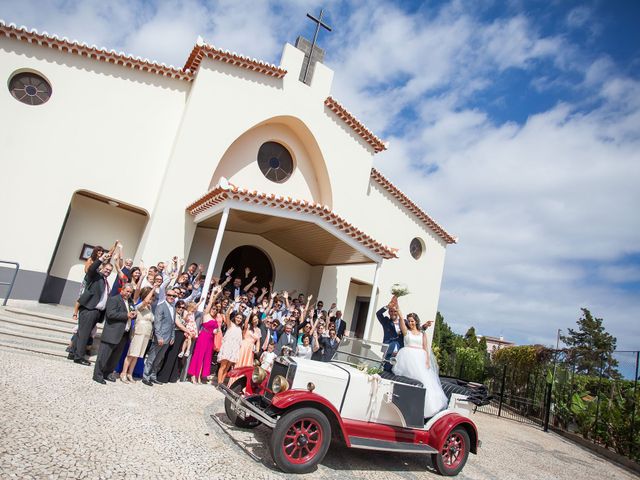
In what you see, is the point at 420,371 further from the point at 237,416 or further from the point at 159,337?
the point at 159,337

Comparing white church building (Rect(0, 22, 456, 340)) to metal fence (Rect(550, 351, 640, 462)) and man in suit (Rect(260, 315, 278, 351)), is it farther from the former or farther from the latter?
metal fence (Rect(550, 351, 640, 462))

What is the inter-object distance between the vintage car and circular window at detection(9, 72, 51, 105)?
29.6 feet

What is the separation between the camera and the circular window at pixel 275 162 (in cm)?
1288

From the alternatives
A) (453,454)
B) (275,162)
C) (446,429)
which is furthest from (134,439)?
(275,162)

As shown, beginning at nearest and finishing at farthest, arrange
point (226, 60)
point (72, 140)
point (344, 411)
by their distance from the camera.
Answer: point (344, 411) < point (72, 140) < point (226, 60)

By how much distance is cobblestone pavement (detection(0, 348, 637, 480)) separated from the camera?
3.33m

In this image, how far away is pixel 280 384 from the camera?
4.50 metres

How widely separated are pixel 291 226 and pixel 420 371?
594cm

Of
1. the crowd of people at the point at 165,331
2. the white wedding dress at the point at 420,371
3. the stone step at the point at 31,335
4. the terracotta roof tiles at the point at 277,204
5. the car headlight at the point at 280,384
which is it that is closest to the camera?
the car headlight at the point at 280,384

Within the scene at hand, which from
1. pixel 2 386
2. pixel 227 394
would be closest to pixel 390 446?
pixel 227 394

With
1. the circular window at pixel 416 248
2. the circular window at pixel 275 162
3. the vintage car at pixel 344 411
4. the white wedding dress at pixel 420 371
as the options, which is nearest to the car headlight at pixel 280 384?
the vintage car at pixel 344 411

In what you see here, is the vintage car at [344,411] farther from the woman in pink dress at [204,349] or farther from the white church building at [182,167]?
the white church building at [182,167]

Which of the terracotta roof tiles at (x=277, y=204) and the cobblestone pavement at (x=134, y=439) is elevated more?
the terracotta roof tiles at (x=277, y=204)

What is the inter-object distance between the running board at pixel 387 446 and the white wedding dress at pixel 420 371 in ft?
1.62
